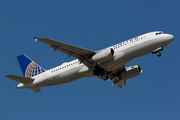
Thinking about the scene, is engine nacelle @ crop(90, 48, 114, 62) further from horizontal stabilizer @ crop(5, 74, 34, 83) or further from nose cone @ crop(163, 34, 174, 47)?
horizontal stabilizer @ crop(5, 74, 34, 83)

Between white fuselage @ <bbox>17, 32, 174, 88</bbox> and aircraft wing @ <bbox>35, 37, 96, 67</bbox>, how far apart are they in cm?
97

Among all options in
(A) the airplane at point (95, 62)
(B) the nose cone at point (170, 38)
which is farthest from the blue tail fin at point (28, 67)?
(B) the nose cone at point (170, 38)

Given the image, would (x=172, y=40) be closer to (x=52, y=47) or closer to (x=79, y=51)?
(x=79, y=51)

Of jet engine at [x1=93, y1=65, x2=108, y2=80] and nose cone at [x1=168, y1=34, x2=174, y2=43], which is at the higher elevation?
nose cone at [x1=168, y1=34, x2=174, y2=43]

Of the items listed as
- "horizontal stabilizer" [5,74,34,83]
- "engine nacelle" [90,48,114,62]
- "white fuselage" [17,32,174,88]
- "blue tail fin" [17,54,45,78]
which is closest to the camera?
"engine nacelle" [90,48,114,62]

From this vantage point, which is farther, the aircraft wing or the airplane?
the airplane

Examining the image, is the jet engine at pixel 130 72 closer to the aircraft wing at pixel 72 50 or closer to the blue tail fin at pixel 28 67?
the aircraft wing at pixel 72 50

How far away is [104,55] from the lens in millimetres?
33656

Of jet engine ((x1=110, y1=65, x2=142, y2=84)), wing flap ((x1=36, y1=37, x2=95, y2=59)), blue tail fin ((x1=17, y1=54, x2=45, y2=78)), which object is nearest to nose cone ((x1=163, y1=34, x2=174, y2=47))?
jet engine ((x1=110, y1=65, x2=142, y2=84))

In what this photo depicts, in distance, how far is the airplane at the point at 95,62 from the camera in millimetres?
33969

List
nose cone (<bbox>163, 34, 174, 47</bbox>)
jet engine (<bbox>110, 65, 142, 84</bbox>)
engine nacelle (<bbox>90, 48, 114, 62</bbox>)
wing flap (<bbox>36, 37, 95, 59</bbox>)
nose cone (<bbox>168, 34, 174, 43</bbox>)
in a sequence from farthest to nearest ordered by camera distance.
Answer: jet engine (<bbox>110, 65, 142, 84</bbox>) → nose cone (<bbox>168, 34, 174, 43</bbox>) → nose cone (<bbox>163, 34, 174, 47</bbox>) → engine nacelle (<bbox>90, 48, 114, 62</bbox>) → wing flap (<bbox>36, 37, 95, 59</bbox>)

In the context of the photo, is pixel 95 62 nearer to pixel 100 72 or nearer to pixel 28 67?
pixel 100 72

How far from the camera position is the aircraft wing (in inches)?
1251

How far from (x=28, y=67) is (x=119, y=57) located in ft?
49.8
